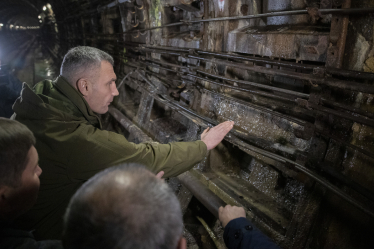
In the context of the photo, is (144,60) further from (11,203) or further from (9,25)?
(9,25)

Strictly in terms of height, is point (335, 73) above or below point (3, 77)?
above

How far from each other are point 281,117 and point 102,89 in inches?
70.1

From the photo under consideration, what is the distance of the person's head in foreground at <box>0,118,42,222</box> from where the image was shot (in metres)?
1.10

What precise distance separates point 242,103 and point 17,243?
242 centimetres

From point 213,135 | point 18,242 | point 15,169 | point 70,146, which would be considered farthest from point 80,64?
point 18,242

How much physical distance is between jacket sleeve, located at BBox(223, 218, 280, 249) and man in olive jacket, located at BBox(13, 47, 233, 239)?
585 mm

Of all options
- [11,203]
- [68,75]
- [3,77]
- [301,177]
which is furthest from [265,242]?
[3,77]

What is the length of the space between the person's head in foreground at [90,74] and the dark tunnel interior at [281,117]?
53.7 inches

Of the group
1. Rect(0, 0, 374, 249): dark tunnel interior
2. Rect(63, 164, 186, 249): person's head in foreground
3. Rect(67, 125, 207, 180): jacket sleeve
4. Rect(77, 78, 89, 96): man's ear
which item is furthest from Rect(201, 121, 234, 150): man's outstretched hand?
Rect(63, 164, 186, 249): person's head in foreground

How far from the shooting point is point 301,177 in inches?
87.0

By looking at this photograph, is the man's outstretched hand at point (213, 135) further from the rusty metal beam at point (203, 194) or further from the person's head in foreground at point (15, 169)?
the person's head in foreground at point (15, 169)

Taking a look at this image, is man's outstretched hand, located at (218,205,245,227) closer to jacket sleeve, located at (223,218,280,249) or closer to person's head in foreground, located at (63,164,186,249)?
jacket sleeve, located at (223,218,280,249)

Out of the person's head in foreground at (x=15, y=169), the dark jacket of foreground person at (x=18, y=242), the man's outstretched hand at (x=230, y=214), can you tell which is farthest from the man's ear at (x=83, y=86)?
the man's outstretched hand at (x=230, y=214)

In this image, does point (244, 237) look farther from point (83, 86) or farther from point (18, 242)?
point (83, 86)
